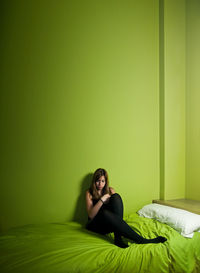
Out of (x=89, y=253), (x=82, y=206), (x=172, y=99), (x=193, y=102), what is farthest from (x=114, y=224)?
(x=193, y=102)

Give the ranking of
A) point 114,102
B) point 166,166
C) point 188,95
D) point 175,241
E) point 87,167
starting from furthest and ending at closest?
point 188,95
point 166,166
point 114,102
point 87,167
point 175,241

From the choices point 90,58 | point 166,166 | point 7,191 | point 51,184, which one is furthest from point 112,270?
point 90,58

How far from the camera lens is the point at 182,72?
3.22 meters

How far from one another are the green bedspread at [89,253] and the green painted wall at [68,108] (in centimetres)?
47

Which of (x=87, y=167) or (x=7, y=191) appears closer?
(x=7, y=191)

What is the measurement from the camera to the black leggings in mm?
1836

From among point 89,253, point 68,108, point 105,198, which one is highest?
point 68,108

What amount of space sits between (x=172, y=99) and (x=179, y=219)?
5.58ft

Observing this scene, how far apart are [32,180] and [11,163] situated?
0.97 feet

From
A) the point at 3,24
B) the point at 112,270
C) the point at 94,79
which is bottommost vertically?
the point at 112,270

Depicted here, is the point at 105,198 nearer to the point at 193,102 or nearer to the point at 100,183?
the point at 100,183

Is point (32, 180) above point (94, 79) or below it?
below

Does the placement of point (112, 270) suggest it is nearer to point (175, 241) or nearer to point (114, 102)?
point (175, 241)

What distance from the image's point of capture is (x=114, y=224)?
73.4 inches
